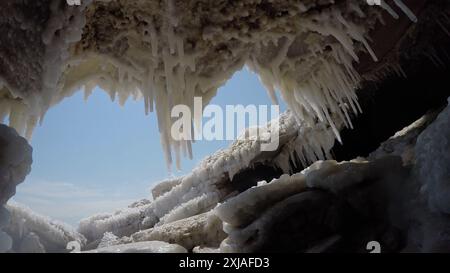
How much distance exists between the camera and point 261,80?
4.65 meters

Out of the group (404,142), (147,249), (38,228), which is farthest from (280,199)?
(38,228)

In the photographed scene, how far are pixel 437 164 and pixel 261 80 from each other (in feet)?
Answer: 8.07

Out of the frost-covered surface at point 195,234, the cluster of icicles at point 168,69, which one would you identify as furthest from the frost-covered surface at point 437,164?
the frost-covered surface at point 195,234

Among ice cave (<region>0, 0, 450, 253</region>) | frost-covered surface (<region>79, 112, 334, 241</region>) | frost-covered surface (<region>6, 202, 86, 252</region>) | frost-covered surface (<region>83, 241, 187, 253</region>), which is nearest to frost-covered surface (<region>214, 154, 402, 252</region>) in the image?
ice cave (<region>0, 0, 450, 253</region>)

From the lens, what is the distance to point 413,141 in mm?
4285

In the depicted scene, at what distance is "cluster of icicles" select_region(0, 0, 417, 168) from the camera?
3.00 metres

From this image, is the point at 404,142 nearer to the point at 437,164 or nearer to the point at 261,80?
the point at 261,80

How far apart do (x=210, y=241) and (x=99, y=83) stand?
211 centimetres

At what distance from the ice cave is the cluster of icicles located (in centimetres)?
1

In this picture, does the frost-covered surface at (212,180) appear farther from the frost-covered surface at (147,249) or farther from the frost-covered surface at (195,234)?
the frost-covered surface at (147,249)

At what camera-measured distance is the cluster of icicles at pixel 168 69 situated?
118 inches

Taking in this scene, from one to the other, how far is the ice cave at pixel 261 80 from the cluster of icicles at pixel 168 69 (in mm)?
13
